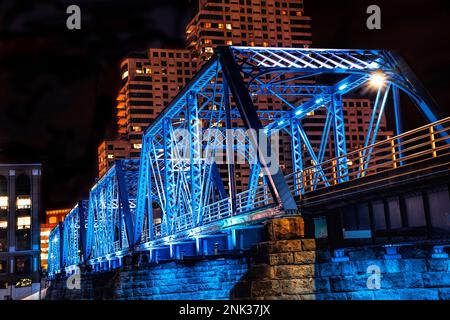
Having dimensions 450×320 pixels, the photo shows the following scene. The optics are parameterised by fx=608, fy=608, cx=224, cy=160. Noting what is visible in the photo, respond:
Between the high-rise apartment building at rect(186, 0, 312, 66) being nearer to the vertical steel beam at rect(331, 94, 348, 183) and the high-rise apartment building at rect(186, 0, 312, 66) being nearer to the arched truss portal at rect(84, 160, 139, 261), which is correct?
the arched truss portal at rect(84, 160, 139, 261)

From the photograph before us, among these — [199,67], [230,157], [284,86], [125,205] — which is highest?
[199,67]

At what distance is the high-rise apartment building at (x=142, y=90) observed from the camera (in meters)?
161

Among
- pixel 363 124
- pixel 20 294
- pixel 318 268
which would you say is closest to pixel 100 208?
pixel 20 294

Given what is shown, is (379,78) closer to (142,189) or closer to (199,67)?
(142,189)

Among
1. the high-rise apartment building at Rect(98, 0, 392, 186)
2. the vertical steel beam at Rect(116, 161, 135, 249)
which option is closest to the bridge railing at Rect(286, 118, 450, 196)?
the vertical steel beam at Rect(116, 161, 135, 249)

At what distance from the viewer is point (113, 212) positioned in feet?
221

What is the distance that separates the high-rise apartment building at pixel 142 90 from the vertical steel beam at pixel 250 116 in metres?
136

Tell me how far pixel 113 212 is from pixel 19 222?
50.6 m

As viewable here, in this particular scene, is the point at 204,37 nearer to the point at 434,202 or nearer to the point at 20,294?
the point at 20,294

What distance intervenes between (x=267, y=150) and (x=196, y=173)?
1097cm

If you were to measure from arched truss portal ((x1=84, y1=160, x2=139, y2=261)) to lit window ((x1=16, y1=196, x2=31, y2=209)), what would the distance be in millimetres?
36745

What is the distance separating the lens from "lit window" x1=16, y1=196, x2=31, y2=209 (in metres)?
111

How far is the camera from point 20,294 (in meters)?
99.9

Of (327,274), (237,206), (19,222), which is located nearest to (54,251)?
(19,222)
